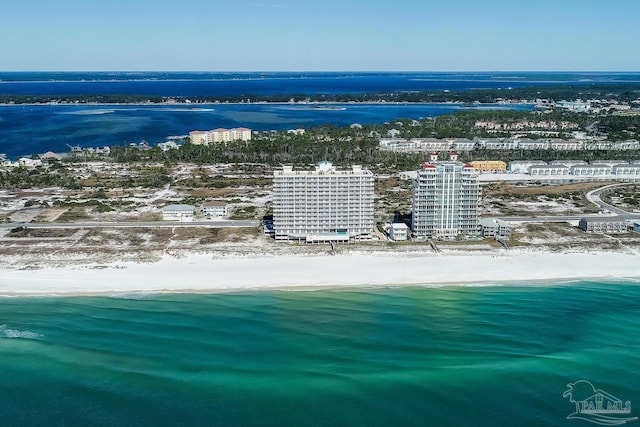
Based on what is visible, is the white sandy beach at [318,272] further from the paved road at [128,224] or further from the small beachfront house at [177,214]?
the small beachfront house at [177,214]

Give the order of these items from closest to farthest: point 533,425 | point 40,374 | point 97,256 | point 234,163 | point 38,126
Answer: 1. point 533,425
2. point 40,374
3. point 97,256
4. point 234,163
5. point 38,126

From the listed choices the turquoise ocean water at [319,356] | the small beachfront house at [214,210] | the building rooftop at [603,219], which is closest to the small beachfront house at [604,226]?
the building rooftop at [603,219]

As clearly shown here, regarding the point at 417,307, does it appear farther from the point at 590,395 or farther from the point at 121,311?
the point at 121,311

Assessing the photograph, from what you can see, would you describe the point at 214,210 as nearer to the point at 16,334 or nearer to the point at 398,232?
the point at 398,232

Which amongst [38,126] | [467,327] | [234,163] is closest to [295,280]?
[467,327]

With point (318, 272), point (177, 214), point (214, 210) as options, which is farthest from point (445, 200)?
point (177, 214)

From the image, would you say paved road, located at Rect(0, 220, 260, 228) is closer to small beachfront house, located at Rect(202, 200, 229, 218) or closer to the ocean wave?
small beachfront house, located at Rect(202, 200, 229, 218)
